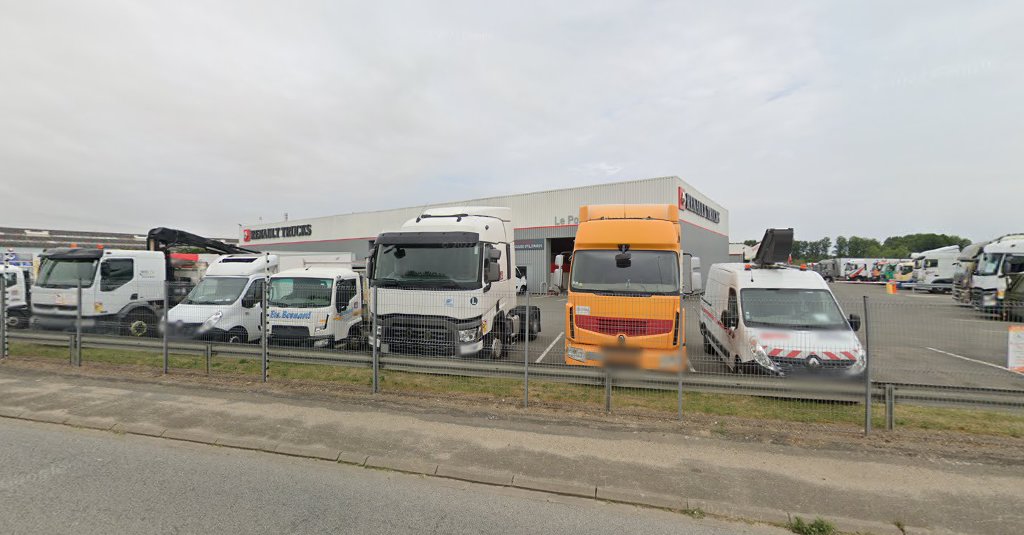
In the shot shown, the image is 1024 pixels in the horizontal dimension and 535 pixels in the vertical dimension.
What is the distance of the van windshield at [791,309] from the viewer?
6965mm

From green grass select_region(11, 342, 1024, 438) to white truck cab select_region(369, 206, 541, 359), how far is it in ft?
2.03

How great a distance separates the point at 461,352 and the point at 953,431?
259 inches

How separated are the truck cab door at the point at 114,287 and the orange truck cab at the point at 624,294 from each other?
11896 mm

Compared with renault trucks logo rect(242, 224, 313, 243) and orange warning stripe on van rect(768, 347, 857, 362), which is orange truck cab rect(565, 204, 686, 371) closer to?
orange warning stripe on van rect(768, 347, 857, 362)

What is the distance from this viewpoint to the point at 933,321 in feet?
17.6

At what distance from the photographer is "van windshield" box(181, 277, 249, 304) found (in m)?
9.98

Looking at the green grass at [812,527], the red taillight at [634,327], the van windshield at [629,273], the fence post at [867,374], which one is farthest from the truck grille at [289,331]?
the fence post at [867,374]

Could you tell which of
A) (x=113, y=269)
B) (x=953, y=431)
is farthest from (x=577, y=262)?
(x=113, y=269)

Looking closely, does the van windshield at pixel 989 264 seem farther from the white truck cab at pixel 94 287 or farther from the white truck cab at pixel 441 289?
Answer: the white truck cab at pixel 94 287

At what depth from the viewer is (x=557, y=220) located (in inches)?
1209

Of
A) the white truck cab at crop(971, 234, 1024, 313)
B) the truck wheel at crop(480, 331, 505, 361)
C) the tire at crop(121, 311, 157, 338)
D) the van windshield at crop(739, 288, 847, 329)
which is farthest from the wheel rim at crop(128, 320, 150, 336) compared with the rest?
the white truck cab at crop(971, 234, 1024, 313)

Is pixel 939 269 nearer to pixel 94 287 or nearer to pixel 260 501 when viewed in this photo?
pixel 260 501

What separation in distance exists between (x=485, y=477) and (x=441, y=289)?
13.1 ft

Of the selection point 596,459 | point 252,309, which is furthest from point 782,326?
point 252,309
